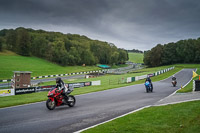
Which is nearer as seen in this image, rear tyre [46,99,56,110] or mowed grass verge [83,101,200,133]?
mowed grass verge [83,101,200,133]

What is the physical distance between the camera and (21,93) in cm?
1948

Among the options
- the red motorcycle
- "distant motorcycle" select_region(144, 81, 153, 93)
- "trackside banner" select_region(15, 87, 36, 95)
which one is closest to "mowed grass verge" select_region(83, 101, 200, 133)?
the red motorcycle

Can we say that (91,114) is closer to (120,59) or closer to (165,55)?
(165,55)

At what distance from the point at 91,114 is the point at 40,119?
256 centimetres

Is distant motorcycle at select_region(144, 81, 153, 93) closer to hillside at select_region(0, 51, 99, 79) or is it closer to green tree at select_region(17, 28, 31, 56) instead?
hillside at select_region(0, 51, 99, 79)

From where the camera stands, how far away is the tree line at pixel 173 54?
101 meters

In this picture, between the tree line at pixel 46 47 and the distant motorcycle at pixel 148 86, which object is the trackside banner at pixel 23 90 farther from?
the tree line at pixel 46 47

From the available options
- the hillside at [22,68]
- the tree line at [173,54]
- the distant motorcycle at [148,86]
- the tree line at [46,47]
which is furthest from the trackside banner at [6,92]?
the tree line at [173,54]

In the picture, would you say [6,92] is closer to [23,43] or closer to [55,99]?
[55,99]

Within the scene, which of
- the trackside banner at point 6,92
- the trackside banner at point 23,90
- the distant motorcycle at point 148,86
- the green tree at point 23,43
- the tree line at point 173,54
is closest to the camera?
the trackside banner at point 6,92

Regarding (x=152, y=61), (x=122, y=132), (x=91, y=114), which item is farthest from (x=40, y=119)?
(x=152, y=61)

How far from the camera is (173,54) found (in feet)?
346

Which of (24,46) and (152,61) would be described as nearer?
(24,46)

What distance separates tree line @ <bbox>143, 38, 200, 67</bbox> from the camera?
100625 millimetres
